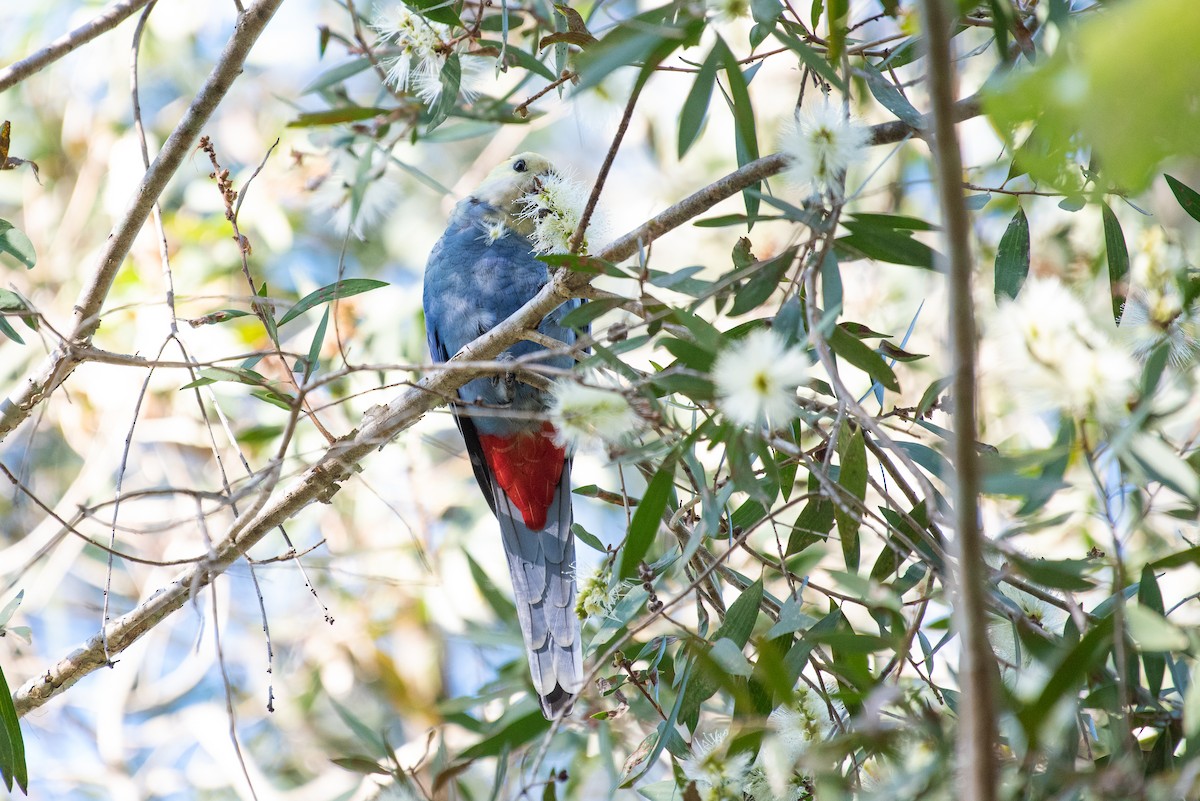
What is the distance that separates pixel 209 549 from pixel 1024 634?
1126 millimetres

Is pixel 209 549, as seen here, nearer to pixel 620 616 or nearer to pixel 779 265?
pixel 620 616

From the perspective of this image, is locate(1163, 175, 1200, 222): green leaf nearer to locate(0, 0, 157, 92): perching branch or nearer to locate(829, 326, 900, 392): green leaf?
locate(829, 326, 900, 392): green leaf

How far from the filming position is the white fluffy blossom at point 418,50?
1792 millimetres

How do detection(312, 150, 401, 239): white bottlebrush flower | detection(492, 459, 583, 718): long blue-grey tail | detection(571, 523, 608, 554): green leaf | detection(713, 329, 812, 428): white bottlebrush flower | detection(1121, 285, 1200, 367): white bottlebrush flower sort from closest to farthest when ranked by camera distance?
detection(713, 329, 812, 428): white bottlebrush flower
detection(1121, 285, 1200, 367): white bottlebrush flower
detection(571, 523, 608, 554): green leaf
detection(312, 150, 401, 239): white bottlebrush flower
detection(492, 459, 583, 718): long blue-grey tail

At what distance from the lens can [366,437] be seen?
1876 mm

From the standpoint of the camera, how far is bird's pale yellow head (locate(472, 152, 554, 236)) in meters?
Answer: 2.94

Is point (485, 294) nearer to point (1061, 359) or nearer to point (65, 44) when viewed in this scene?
point (65, 44)

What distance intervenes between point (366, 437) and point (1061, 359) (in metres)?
1.27

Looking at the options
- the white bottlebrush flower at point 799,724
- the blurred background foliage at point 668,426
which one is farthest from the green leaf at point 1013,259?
the white bottlebrush flower at point 799,724

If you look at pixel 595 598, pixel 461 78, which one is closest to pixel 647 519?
pixel 595 598

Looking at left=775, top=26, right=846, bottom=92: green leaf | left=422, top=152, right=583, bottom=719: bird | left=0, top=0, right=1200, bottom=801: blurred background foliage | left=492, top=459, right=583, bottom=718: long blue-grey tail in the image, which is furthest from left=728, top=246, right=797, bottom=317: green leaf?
left=422, top=152, right=583, bottom=719: bird

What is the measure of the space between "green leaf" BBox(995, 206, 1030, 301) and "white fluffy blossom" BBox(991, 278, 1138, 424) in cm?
73

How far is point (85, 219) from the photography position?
14.7 ft

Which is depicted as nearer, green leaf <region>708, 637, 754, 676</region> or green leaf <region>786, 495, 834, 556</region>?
green leaf <region>708, 637, 754, 676</region>
